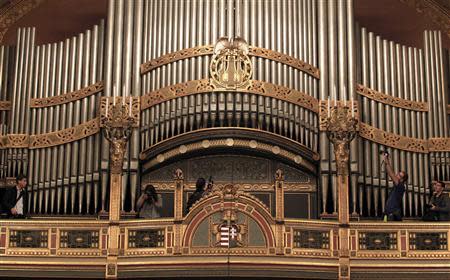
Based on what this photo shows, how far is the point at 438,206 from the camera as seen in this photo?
18391 mm

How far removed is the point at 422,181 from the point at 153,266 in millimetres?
6068

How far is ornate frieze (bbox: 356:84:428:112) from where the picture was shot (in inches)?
773

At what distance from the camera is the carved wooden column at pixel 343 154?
672 inches

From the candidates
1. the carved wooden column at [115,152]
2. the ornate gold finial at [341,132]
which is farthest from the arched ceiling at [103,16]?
the ornate gold finial at [341,132]

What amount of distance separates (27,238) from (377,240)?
6444 millimetres

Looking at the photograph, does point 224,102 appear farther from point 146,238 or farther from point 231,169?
point 146,238

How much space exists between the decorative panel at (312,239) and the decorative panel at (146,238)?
243 cm

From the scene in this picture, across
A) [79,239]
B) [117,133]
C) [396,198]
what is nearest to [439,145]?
[396,198]

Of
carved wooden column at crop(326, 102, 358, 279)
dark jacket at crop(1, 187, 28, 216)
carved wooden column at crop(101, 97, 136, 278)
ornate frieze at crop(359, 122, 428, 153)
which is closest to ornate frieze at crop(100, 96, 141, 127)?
carved wooden column at crop(101, 97, 136, 278)

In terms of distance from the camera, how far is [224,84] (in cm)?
1911

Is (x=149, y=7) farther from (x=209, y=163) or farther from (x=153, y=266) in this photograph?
(x=153, y=266)

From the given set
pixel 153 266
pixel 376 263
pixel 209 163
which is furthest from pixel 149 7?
pixel 376 263

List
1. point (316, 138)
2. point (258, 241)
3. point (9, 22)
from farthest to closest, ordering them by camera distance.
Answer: point (9, 22), point (316, 138), point (258, 241)

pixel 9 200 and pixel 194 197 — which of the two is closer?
pixel 194 197
